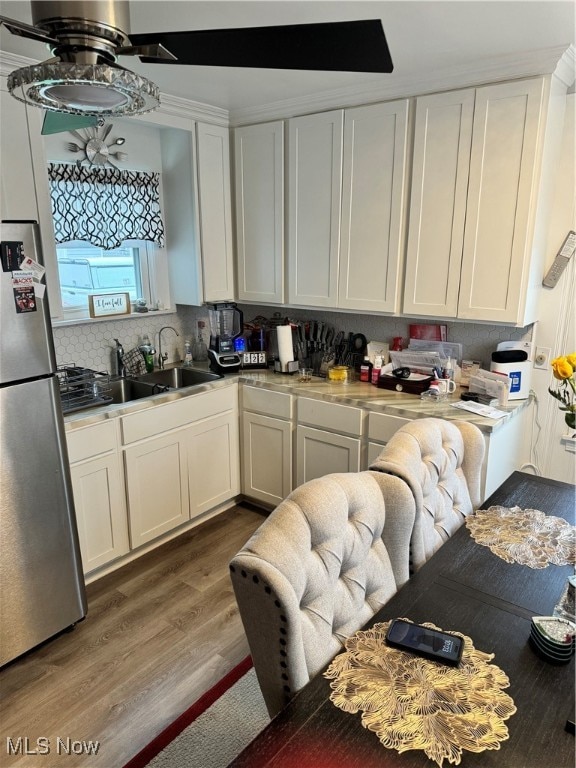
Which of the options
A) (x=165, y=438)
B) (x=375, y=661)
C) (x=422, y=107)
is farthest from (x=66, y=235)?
(x=375, y=661)

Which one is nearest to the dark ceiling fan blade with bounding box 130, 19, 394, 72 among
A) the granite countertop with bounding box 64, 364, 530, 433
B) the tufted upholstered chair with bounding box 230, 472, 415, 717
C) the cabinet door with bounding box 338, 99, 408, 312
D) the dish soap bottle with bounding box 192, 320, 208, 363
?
the tufted upholstered chair with bounding box 230, 472, 415, 717

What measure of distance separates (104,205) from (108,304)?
558mm

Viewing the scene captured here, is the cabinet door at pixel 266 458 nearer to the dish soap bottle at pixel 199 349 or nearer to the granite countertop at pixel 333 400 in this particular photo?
the granite countertop at pixel 333 400

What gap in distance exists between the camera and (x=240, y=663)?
7.12ft

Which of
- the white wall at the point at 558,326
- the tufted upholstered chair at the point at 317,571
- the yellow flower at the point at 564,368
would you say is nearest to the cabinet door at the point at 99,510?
the tufted upholstered chair at the point at 317,571

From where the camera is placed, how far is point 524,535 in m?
1.60

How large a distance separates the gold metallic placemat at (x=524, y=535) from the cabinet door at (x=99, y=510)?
172 centimetres

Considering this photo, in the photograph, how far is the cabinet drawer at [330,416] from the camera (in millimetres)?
2775

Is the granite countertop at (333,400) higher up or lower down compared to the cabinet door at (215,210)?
lower down

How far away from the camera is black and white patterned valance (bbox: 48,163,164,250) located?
2771mm

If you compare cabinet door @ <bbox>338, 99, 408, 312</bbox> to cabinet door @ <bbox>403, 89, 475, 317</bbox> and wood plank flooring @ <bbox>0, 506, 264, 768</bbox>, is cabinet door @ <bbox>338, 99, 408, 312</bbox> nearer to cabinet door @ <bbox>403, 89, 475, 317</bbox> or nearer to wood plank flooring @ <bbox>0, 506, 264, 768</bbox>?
cabinet door @ <bbox>403, 89, 475, 317</bbox>

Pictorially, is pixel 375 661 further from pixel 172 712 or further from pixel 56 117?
pixel 56 117

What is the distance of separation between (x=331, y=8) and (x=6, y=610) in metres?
2.53

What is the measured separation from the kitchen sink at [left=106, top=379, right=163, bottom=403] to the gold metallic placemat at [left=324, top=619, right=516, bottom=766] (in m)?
2.16
